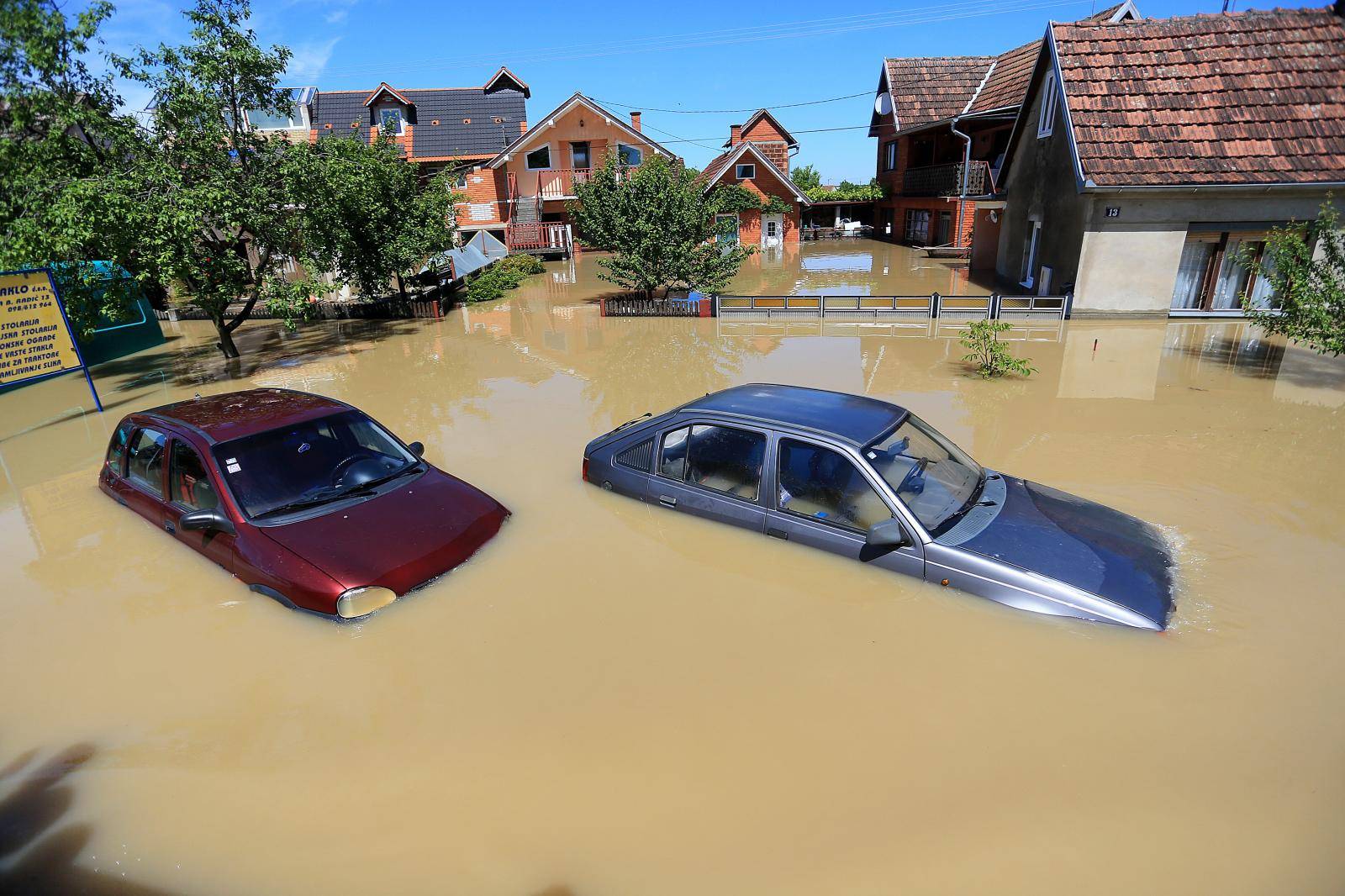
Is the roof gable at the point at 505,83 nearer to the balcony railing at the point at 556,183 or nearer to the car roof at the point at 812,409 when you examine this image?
the balcony railing at the point at 556,183

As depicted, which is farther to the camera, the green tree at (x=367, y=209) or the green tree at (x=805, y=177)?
the green tree at (x=805, y=177)

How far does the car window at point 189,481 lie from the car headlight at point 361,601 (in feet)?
5.05

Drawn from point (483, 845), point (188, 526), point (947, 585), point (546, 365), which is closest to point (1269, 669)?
point (947, 585)

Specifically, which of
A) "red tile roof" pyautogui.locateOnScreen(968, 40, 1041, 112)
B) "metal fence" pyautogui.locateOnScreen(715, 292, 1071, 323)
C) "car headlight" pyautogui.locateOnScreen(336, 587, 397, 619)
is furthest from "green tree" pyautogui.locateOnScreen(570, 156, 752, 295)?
"red tile roof" pyautogui.locateOnScreen(968, 40, 1041, 112)

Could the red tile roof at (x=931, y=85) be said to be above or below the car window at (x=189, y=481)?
above

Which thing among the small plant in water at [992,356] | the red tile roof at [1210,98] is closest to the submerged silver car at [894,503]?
the small plant in water at [992,356]

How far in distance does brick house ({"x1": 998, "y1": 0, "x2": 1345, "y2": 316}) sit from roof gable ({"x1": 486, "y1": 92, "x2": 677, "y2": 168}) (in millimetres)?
19728

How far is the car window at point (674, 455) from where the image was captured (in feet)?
20.3

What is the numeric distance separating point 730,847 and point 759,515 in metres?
2.66

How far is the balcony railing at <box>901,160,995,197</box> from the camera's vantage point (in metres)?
25.4

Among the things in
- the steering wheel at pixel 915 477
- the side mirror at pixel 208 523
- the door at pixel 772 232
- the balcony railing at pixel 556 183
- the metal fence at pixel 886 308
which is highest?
the balcony railing at pixel 556 183

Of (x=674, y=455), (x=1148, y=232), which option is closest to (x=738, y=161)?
(x=1148, y=232)

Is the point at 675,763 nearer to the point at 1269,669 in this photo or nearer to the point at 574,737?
the point at 574,737

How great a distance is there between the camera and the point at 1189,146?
15.2 meters
